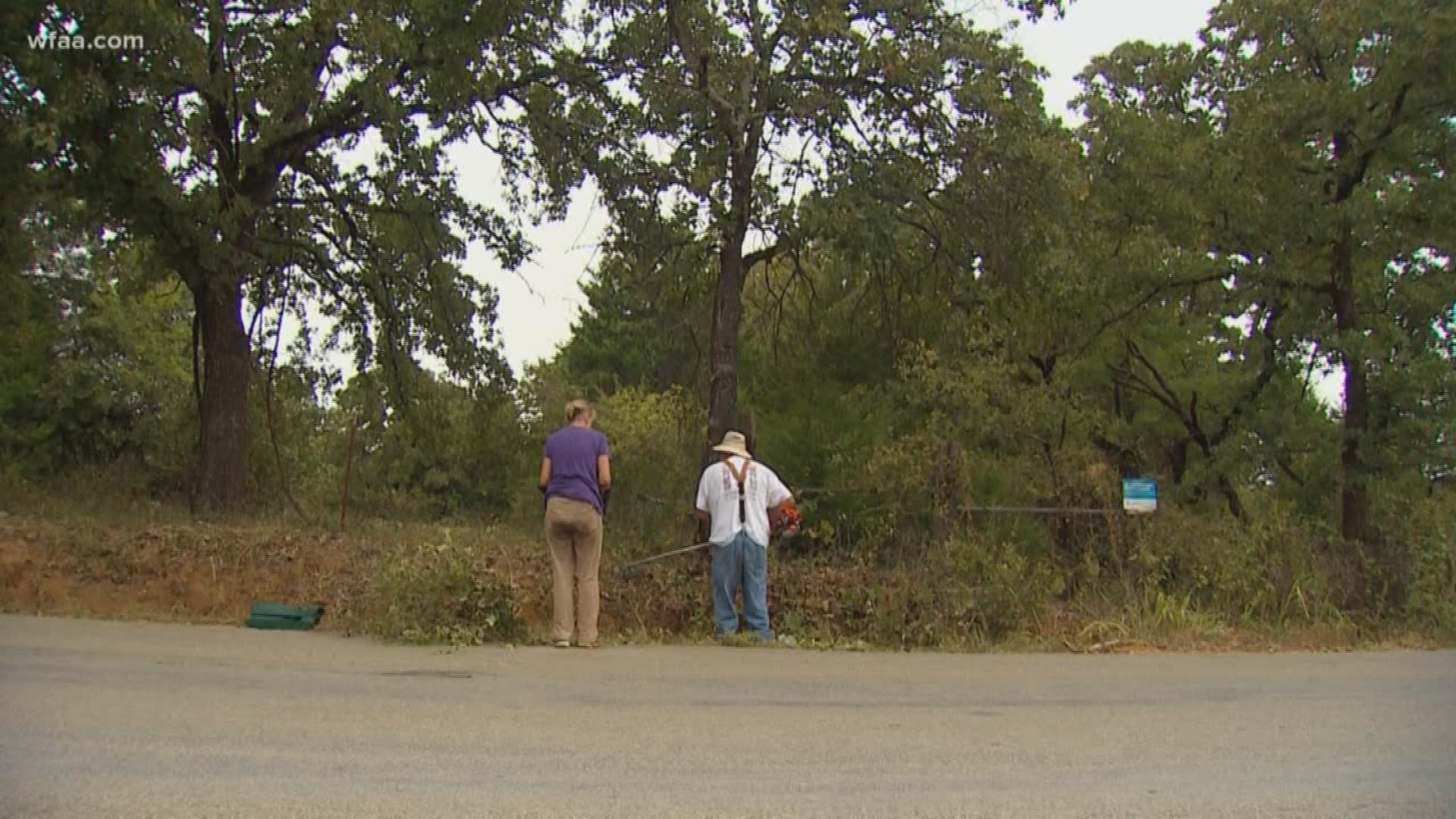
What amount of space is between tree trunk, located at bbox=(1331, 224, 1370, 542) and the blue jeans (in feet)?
33.8

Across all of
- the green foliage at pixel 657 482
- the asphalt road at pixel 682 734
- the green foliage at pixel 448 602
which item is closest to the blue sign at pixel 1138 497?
the asphalt road at pixel 682 734

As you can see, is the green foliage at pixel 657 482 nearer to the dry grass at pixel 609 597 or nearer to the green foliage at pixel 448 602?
the dry grass at pixel 609 597

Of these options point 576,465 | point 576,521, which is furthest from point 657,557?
point 576,465

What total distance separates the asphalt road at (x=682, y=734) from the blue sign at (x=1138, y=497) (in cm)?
238

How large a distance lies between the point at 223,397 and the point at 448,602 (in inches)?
335

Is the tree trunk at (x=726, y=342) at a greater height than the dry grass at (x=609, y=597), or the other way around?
the tree trunk at (x=726, y=342)

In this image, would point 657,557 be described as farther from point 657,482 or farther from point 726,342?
point 657,482

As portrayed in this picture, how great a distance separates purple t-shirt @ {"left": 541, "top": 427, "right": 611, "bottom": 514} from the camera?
921 cm

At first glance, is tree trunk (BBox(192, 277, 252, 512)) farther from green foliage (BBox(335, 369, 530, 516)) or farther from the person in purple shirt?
the person in purple shirt

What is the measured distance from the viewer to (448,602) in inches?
360

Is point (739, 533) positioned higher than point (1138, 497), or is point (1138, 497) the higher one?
point (1138, 497)

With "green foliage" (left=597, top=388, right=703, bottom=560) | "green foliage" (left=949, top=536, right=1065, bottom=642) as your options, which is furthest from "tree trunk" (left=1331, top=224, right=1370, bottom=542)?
"green foliage" (left=597, top=388, right=703, bottom=560)

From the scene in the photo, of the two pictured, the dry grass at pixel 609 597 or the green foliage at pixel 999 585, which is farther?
the green foliage at pixel 999 585

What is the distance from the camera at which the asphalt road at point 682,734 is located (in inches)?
187
